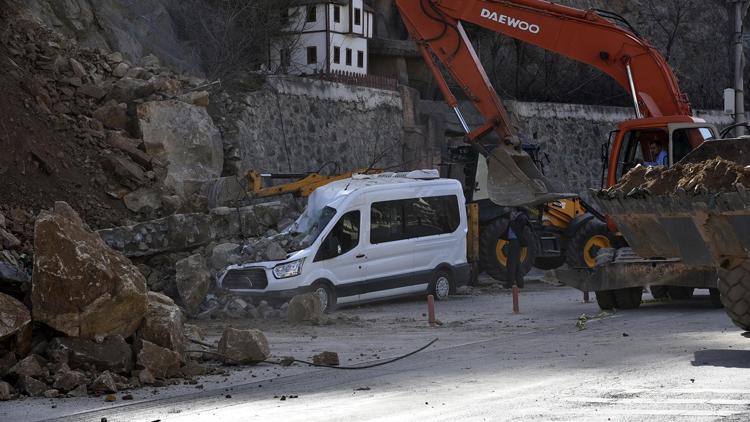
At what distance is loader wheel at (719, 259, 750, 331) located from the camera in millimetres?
12242

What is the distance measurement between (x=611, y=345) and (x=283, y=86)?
17.9 metres

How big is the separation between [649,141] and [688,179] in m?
8.01

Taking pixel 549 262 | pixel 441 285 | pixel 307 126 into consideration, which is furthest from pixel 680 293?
pixel 307 126

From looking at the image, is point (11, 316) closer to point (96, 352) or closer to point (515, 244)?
point (96, 352)

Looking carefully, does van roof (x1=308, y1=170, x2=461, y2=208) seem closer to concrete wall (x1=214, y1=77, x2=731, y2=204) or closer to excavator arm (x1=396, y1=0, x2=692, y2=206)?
excavator arm (x1=396, y1=0, x2=692, y2=206)

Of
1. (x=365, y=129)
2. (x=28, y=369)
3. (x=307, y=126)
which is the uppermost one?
(x=365, y=129)

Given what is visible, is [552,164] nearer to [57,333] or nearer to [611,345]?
[611,345]

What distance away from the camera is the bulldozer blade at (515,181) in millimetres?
23000

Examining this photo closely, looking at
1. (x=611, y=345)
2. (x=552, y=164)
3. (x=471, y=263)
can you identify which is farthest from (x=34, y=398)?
(x=552, y=164)

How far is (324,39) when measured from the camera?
39.8 meters

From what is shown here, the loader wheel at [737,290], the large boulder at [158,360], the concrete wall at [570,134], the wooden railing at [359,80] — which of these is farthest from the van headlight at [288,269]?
the concrete wall at [570,134]

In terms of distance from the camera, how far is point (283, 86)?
3055cm

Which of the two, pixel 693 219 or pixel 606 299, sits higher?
pixel 693 219

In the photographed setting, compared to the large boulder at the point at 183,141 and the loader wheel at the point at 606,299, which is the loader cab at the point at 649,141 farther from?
the large boulder at the point at 183,141
